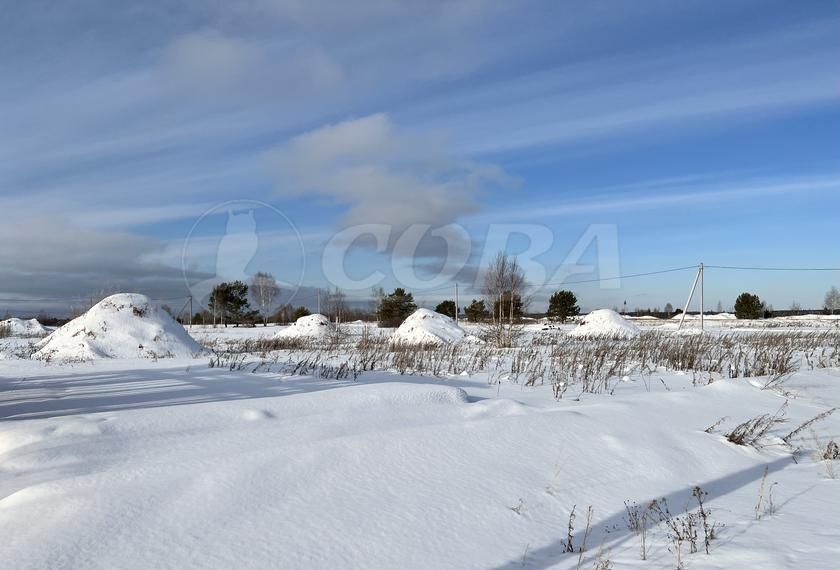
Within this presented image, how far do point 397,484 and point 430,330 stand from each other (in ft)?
62.5

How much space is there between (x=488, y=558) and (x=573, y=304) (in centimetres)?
5344

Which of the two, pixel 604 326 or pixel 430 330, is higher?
pixel 604 326

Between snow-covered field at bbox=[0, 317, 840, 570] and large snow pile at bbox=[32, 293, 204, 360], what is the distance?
7759 millimetres

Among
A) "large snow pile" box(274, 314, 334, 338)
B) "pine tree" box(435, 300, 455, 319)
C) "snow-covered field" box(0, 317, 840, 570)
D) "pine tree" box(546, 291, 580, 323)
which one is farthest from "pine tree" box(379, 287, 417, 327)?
"snow-covered field" box(0, 317, 840, 570)

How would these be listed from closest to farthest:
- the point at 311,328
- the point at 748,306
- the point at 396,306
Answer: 1. the point at 311,328
2. the point at 396,306
3. the point at 748,306

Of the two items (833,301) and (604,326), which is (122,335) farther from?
(833,301)

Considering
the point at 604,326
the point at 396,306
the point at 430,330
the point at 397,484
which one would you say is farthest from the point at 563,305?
the point at 397,484

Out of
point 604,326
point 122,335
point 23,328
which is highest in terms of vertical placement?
point 604,326

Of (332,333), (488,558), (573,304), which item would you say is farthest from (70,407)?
(573,304)

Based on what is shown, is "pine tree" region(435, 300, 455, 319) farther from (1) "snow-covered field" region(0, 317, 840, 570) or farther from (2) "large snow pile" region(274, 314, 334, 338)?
(1) "snow-covered field" region(0, 317, 840, 570)

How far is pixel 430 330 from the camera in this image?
22.5 m

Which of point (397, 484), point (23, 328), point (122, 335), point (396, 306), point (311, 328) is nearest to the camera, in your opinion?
point (397, 484)

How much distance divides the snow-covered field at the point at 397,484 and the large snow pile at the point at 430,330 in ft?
49.5

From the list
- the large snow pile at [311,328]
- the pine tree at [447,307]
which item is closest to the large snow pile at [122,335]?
the large snow pile at [311,328]
